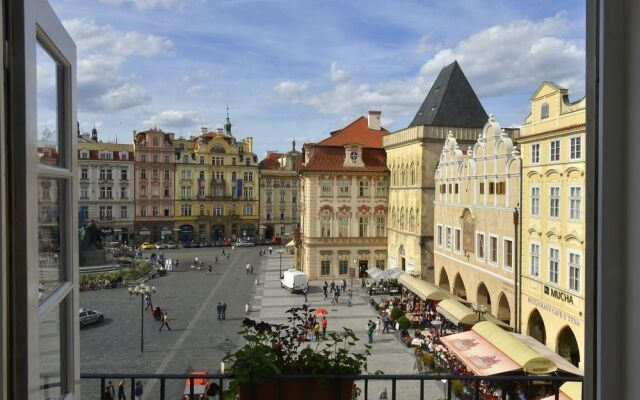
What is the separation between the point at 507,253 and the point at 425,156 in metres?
9.44

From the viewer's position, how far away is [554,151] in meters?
13.6

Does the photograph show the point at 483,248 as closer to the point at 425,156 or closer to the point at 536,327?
the point at 536,327

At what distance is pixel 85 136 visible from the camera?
1913 inches

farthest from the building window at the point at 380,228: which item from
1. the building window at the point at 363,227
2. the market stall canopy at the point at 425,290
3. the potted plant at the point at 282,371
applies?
the potted plant at the point at 282,371

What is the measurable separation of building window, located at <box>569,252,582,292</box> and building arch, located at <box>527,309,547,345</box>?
2.60 m

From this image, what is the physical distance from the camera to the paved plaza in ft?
42.6

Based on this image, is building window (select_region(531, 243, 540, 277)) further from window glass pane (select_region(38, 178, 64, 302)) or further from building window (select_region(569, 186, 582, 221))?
window glass pane (select_region(38, 178, 64, 302))

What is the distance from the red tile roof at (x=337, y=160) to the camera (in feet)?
95.6

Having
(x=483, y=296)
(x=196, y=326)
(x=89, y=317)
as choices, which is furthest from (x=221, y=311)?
(x=483, y=296)

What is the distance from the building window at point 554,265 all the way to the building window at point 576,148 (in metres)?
2.47

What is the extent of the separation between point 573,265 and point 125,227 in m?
39.9

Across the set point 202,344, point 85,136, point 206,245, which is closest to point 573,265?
point 202,344

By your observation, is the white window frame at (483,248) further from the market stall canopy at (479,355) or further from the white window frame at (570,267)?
the market stall canopy at (479,355)

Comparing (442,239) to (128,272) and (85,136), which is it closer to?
(128,272)
